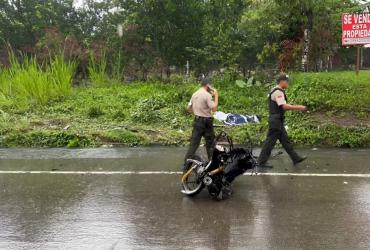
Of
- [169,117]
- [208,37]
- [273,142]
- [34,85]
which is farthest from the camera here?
[208,37]

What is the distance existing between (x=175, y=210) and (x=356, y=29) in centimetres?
923

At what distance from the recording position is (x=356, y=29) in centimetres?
1309

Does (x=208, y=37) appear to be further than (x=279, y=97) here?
Yes

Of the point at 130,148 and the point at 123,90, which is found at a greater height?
the point at 123,90

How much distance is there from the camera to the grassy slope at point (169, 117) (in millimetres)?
10672

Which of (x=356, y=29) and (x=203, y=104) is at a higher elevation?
(x=356, y=29)

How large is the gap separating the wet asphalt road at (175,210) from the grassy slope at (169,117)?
1810mm

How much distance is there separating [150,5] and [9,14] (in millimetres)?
13050

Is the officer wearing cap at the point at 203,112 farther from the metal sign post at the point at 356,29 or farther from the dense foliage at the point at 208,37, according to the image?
the metal sign post at the point at 356,29

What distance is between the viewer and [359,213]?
588cm

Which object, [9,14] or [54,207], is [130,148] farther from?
[9,14]

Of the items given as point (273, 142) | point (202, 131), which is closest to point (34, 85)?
point (202, 131)

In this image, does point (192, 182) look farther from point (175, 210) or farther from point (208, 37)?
point (208, 37)

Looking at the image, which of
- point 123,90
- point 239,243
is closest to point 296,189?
point 239,243
